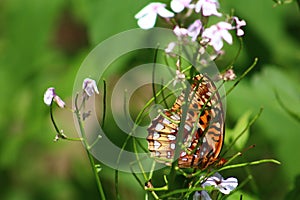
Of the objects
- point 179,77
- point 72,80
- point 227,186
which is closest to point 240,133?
point 227,186

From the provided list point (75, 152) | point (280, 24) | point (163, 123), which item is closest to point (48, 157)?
point (75, 152)

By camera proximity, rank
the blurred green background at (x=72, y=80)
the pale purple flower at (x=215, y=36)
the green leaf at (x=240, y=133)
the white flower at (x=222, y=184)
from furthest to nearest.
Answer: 1. the blurred green background at (x=72, y=80)
2. the green leaf at (x=240, y=133)
3. the white flower at (x=222, y=184)
4. the pale purple flower at (x=215, y=36)

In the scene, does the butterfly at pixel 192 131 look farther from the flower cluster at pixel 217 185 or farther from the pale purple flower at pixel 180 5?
the pale purple flower at pixel 180 5

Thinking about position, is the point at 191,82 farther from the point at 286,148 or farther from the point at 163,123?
the point at 286,148

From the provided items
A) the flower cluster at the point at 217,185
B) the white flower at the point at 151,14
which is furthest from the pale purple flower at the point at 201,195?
the white flower at the point at 151,14

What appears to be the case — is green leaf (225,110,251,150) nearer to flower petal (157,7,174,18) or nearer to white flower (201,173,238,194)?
white flower (201,173,238,194)

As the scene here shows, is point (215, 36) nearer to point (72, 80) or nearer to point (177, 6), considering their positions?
point (177, 6)
